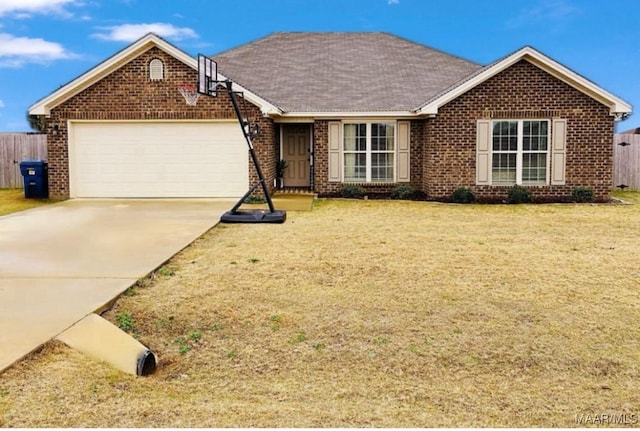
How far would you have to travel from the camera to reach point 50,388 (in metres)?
4.40

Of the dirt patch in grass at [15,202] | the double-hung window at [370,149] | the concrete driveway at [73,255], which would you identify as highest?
the double-hung window at [370,149]

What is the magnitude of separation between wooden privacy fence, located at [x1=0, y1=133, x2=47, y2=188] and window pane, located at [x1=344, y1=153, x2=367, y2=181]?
11758mm

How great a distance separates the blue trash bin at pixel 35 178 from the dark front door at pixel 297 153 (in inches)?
290

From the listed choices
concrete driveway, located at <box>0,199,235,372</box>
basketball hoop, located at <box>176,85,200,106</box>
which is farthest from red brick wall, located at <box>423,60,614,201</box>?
basketball hoop, located at <box>176,85,200,106</box>

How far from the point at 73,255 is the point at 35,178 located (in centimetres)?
1037

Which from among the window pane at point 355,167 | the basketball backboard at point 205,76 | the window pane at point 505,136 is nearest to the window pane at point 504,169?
the window pane at point 505,136

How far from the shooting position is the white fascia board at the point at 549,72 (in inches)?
675

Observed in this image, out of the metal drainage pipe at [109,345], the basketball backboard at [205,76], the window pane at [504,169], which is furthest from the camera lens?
the window pane at [504,169]

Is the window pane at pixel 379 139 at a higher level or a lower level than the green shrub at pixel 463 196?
higher

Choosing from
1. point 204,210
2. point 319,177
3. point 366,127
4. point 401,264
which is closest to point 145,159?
point 204,210

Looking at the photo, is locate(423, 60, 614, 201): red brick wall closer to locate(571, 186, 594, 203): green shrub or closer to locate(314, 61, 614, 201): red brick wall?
locate(314, 61, 614, 201): red brick wall

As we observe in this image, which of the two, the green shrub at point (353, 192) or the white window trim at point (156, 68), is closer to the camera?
the white window trim at point (156, 68)

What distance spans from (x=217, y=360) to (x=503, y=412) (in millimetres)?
2274

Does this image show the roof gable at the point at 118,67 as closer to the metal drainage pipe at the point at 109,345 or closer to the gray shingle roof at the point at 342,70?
the gray shingle roof at the point at 342,70
